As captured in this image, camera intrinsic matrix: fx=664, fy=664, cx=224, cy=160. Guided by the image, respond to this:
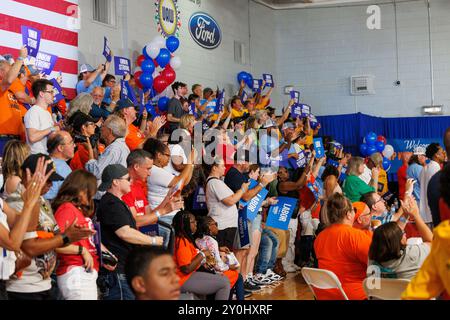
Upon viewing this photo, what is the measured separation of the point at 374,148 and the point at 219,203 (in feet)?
26.0

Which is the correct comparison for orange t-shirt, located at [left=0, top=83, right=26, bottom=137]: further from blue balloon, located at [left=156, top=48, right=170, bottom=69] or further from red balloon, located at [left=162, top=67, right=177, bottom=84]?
blue balloon, located at [left=156, top=48, right=170, bottom=69]

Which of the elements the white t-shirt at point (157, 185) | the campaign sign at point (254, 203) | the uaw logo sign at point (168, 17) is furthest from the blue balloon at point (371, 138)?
the white t-shirt at point (157, 185)

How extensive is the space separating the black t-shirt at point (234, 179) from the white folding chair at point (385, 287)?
119 inches

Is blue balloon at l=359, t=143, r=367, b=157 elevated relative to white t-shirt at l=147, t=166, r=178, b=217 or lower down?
elevated

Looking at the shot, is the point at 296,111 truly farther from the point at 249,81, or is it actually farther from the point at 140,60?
the point at 140,60

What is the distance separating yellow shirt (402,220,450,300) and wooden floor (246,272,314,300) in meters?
4.52

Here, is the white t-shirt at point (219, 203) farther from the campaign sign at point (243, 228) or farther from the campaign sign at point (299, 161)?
the campaign sign at point (299, 161)

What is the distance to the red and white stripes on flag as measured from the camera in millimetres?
8094

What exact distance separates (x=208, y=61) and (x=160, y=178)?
755 cm

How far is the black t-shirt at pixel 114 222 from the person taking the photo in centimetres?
450

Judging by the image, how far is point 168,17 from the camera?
11695 millimetres

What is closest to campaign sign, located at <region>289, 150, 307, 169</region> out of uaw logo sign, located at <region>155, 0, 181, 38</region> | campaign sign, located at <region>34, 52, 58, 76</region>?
uaw logo sign, located at <region>155, 0, 181, 38</region>

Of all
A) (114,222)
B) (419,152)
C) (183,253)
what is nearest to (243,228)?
(183,253)
